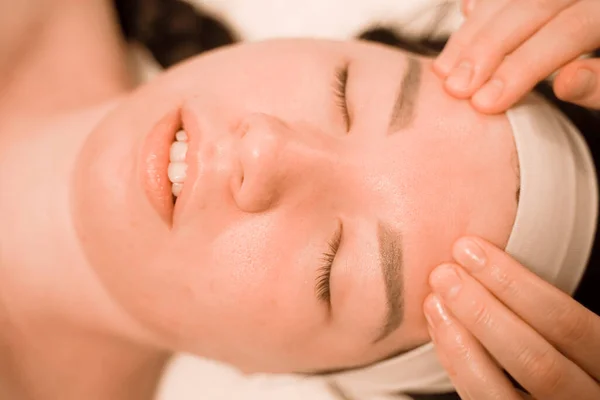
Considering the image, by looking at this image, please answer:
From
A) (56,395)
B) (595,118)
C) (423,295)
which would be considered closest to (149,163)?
(423,295)

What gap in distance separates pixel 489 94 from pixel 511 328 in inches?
14.8

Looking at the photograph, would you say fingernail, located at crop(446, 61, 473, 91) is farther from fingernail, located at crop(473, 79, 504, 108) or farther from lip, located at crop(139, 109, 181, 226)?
lip, located at crop(139, 109, 181, 226)

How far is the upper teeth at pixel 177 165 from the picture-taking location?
2.92 ft

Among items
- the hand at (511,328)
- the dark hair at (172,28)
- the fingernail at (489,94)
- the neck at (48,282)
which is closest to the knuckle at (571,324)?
the hand at (511,328)

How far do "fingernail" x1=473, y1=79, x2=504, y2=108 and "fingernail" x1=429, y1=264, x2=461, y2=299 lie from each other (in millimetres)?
274

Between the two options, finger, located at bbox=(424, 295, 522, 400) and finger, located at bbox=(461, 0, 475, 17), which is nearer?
finger, located at bbox=(424, 295, 522, 400)

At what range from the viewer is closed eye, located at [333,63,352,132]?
885 millimetres

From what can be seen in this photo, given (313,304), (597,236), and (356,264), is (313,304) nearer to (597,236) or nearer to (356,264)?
(356,264)

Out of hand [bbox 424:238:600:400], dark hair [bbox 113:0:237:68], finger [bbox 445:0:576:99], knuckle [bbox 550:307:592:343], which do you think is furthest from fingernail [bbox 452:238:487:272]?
dark hair [bbox 113:0:237:68]

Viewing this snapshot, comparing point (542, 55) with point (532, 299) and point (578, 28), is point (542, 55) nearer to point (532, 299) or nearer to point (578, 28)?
point (578, 28)

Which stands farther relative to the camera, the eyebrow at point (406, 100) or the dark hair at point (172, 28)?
the dark hair at point (172, 28)

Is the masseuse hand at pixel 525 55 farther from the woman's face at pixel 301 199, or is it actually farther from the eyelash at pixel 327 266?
the eyelash at pixel 327 266

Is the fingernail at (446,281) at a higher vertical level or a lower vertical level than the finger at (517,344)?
higher

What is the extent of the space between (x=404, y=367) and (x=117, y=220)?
59 cm
